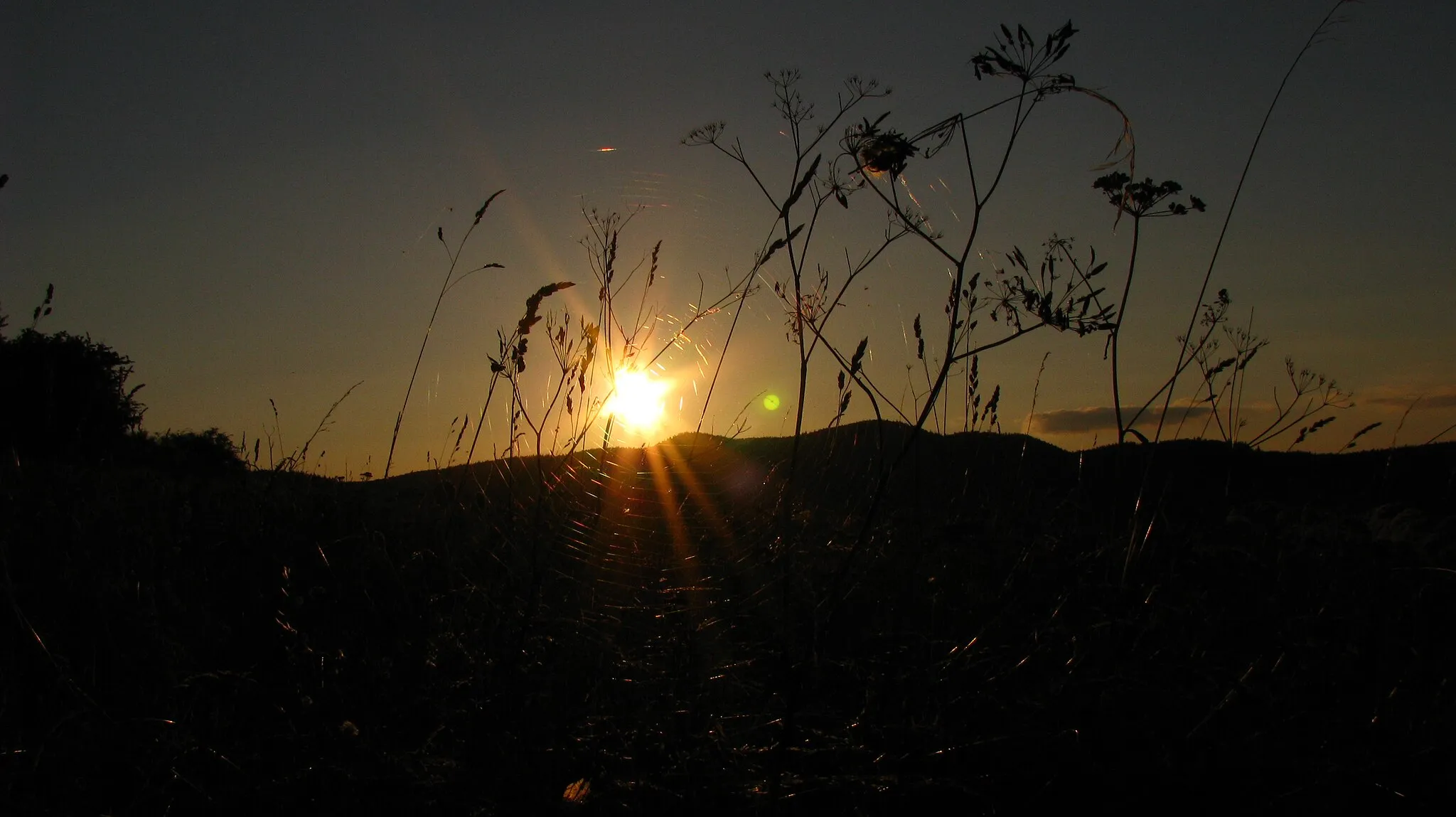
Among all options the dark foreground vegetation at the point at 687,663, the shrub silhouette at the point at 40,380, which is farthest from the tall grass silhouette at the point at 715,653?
the shrub silhouette at the point at 40,380

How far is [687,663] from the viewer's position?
7.10ft

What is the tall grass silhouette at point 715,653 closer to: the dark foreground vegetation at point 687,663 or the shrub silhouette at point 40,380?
the dark foreground vegetation at point 687,663

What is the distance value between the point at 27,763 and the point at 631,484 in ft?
9.91

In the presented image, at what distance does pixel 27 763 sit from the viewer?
152 centimetres

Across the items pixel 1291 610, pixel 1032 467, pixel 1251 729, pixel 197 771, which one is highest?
pixel 1032 467

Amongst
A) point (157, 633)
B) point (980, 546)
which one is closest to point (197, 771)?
point (157, 633)

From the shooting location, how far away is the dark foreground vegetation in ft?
5.17

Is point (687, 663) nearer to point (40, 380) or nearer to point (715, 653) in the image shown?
point (715, 653)

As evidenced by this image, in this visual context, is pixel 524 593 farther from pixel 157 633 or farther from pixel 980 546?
pixel 980 546

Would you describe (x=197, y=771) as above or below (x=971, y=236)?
below

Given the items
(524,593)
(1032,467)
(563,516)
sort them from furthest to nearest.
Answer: (1032,467), (563,516), (524,593)

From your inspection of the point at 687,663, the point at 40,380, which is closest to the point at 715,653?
the point at 687,663

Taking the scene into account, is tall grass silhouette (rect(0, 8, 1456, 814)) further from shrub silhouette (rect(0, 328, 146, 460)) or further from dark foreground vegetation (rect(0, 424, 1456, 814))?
shrub silhouette (rect(0, 328, 146, 460))

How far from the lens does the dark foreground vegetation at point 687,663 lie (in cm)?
158
